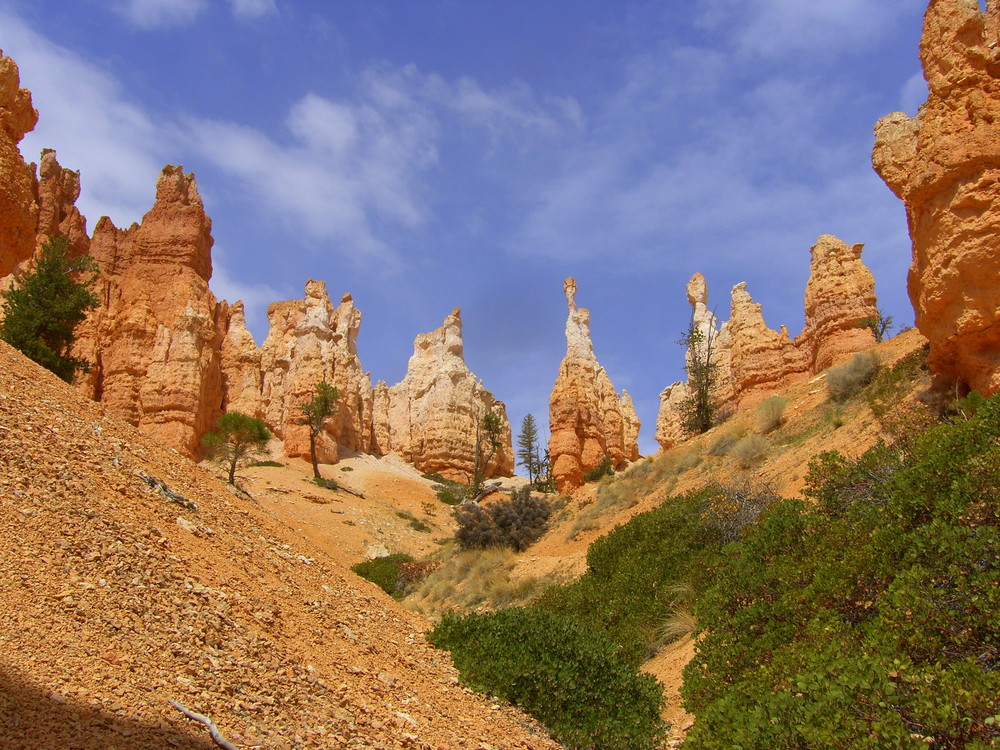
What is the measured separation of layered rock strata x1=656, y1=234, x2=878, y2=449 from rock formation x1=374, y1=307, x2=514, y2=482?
21454 mm

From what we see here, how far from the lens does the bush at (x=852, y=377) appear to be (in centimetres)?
1850

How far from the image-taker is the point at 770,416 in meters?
20.6

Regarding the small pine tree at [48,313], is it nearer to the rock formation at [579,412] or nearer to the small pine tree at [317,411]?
the small pine tree at [317,411]

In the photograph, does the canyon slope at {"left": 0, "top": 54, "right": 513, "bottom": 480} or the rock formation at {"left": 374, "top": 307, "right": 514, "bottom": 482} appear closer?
the canyon slope at {"left": 0, "top": 54, "right": 513, "bottom": 480}

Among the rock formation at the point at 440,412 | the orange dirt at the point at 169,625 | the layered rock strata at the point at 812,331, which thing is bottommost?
the orange dirt at the point at 169,625

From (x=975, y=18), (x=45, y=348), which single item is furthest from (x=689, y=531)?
(x=45, y=348)

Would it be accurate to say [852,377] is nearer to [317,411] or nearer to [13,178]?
[13,178]

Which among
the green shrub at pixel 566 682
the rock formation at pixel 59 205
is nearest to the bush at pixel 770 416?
the green shrub at pixel 566 682

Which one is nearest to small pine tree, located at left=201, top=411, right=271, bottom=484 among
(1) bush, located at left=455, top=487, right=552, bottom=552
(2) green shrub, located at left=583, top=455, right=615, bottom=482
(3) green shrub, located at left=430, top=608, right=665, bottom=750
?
(1) bush, located at left=455, top=487, right=552, bottom=552

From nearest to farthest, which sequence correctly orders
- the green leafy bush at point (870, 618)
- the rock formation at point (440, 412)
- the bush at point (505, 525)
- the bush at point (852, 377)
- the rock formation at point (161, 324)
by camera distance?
the green leafy bush at point (870, 618)
the bush at point (852, 377)
the bush at point (505, 525)
the rock formation at point (161, 324)
the rock formation at point (440, 412)

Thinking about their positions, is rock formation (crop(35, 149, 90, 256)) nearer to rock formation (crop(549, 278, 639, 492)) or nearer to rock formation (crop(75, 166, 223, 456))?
rock formation (crop(75, 166, 223, 456))

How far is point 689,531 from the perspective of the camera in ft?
44.1

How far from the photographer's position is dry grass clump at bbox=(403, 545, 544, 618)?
1667 cm

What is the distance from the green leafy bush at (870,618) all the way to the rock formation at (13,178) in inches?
409
